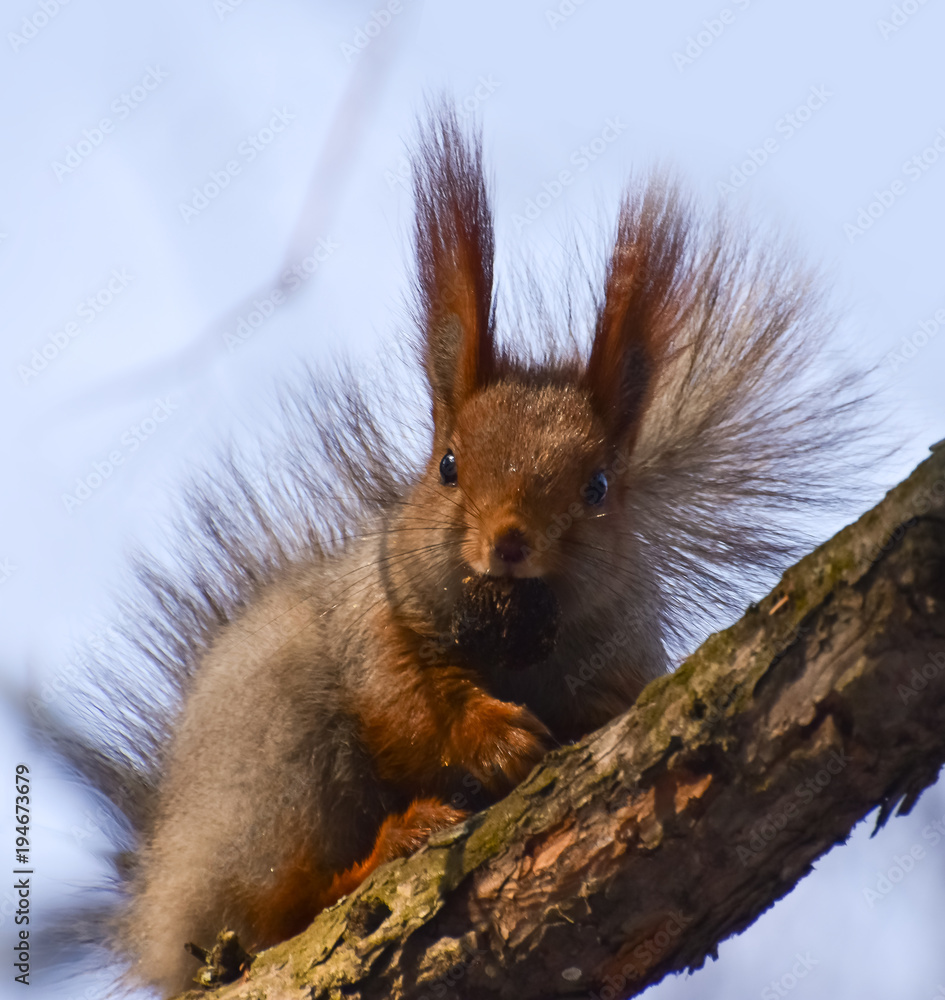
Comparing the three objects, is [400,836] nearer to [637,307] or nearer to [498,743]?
[498,743]

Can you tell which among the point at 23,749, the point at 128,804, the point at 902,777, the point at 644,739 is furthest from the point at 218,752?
the point at 902,777

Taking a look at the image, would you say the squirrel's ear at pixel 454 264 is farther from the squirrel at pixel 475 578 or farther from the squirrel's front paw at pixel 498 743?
the squirrel's front paw at pixel 498 743

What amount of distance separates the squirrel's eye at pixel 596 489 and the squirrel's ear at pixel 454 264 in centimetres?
48

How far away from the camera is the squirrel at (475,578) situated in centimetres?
284

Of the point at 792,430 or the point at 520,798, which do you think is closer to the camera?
the point at 520,798

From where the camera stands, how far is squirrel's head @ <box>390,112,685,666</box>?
2771 millimetres

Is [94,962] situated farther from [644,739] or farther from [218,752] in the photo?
[644,739]

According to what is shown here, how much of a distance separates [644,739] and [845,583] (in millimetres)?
554

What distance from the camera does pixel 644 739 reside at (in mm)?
2123

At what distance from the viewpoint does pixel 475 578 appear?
2.82m

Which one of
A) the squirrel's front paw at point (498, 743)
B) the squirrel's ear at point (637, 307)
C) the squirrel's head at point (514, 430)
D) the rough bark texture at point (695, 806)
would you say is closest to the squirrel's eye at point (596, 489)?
the squirrel's head at point (514, 430)

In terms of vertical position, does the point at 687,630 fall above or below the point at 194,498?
below

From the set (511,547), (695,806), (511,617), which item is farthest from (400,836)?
(695,806)

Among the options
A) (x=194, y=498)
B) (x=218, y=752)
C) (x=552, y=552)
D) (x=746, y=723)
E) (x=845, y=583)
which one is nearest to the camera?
(x=845, y=583)
